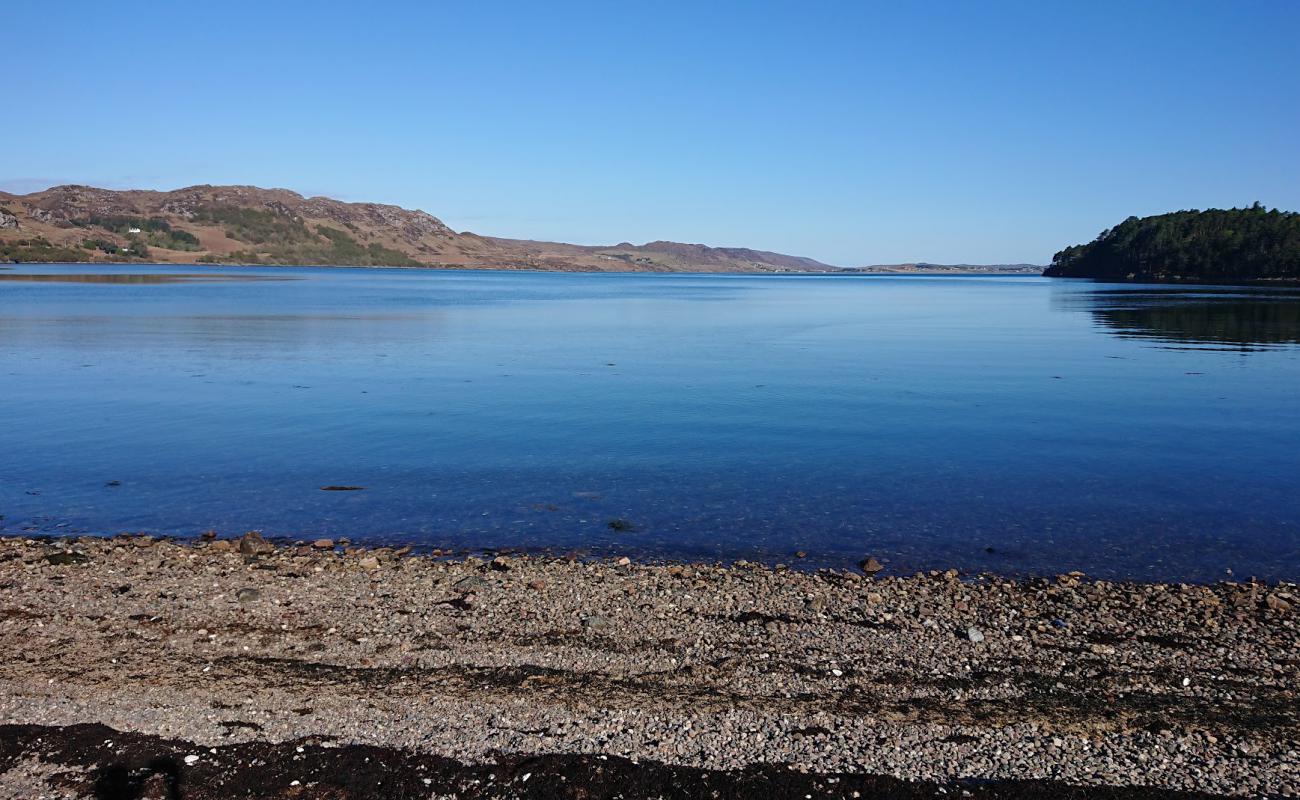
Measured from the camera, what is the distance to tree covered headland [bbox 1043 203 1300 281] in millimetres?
138625

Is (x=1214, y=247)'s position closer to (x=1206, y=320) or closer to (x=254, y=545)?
(x=1206, y=320)

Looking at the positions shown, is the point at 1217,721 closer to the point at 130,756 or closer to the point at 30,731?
the point at 130,756

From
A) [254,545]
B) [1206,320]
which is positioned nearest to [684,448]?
[254,545]

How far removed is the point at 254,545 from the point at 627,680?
6834 millimetres

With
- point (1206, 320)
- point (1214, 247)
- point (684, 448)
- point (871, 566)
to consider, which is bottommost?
point (871, 566)

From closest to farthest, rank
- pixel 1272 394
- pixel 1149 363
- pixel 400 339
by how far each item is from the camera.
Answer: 1. pixel 1272 394
2. pixel 1149 363
3. pixel 400 339

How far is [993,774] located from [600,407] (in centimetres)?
1880

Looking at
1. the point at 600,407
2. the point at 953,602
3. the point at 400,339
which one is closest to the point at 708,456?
the point at 600,407

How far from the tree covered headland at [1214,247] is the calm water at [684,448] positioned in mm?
120058

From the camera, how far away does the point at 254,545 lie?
12289mm

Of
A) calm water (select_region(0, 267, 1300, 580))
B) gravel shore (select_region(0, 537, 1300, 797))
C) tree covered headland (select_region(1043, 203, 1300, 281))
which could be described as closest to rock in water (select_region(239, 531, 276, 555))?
gravel shore (select_region(0, 537, 1300, 797))

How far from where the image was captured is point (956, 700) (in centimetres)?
762

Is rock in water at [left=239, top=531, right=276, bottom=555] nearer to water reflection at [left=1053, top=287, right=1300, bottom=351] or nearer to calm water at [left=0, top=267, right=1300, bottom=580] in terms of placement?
calm water at [left=0, top=267, right=1300, bottom=580]

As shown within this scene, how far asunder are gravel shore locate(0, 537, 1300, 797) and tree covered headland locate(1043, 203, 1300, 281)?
156 meters
